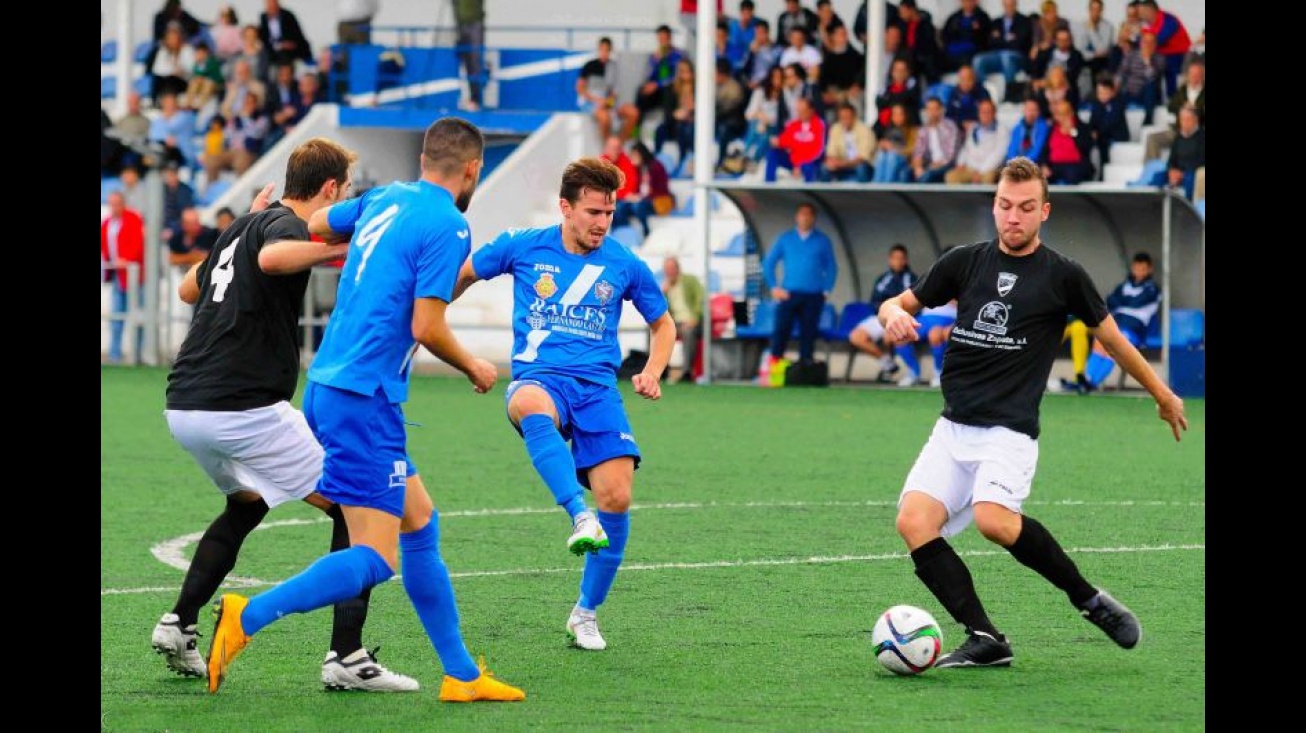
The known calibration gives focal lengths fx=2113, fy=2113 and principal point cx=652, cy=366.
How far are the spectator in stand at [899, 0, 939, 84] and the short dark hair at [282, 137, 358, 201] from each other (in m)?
19.2

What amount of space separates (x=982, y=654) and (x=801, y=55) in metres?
20.1

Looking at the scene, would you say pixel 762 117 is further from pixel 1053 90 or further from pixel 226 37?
pixel 226 37

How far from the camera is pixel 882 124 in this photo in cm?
2427

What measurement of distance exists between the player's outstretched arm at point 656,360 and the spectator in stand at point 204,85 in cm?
2494

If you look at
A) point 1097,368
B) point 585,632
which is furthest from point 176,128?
point 585,632

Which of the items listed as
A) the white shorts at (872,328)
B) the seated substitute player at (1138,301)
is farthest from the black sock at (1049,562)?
the white shorts at (872,328)

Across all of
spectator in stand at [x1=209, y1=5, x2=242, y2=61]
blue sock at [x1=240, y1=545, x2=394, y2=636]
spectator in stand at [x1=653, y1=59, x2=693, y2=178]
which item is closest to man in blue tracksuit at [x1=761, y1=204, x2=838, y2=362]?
spectator in stand at [x1=653, y1=59, x2=693, y2=178]

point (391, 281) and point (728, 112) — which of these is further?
point (728, 112)

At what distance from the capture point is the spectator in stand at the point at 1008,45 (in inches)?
995

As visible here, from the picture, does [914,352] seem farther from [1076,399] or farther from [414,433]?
[414,433]

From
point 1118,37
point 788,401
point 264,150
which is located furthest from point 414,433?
point 264,150

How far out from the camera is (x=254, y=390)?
6938 mm
